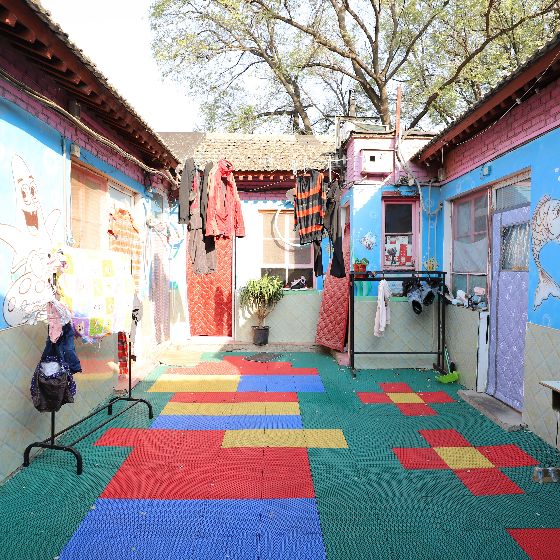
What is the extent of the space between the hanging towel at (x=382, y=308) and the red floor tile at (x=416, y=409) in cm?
172

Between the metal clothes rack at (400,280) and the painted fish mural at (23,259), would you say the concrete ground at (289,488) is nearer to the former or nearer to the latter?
the painted fish mural at (23,259)

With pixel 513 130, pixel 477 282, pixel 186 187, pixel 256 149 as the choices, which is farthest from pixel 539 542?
pixel 256 149

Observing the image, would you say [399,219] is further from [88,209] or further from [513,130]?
[88,209]

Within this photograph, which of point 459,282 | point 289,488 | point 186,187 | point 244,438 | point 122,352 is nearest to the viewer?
point 289,488

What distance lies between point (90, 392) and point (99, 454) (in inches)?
47.7

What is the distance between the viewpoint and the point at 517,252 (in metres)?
5.53

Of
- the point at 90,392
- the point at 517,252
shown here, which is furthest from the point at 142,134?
the point at 517,252

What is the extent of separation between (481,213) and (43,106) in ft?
18.7

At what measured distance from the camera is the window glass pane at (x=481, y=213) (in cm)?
644

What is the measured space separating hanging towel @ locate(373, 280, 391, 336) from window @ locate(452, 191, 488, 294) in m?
1.21

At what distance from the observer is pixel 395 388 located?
6.63 metres

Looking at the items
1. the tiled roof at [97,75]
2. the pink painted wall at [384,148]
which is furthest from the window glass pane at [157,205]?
the pink painted wall at [384,148]

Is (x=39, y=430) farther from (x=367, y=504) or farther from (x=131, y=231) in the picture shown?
(x=131, y=231)

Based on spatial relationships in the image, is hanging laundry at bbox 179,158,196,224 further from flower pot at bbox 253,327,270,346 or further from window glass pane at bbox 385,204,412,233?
window glass pane at bbox 385,204,412,233
